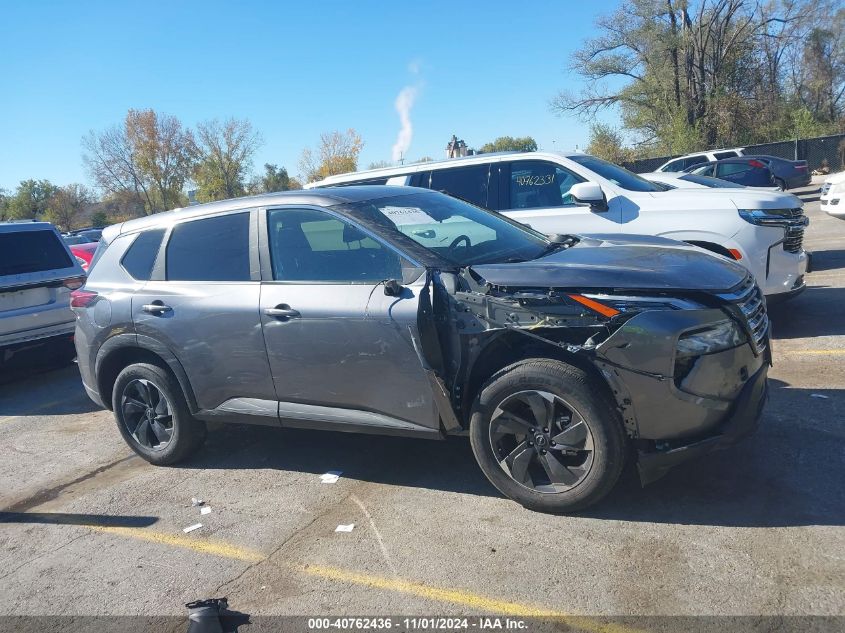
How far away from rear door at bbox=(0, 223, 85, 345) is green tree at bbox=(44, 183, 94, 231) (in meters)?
66.2

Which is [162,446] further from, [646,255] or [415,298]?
[646,255]

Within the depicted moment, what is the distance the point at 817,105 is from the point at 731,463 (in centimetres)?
6126

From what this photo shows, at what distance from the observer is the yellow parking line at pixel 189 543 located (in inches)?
152

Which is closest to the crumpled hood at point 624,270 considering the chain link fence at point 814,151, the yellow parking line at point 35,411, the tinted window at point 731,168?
the yellow parking line at point 35,411

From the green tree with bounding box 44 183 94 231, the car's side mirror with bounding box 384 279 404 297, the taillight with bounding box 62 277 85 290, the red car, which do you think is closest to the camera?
the car's side mirror with bounding box 384 279 404 297

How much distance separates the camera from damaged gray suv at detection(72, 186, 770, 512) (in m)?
3.53

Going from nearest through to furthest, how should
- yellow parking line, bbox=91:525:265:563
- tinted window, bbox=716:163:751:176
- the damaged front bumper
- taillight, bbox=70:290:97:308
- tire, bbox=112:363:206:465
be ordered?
the damaged front bumper, yellow parking line, bbox=91:525:265:563, tire, bbox=112:363:206:465, taillight, bbox=70:290:97:308, tinted window, bbox=716:163:751:176

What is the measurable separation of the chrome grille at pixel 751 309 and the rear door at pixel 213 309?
2824 millimetres

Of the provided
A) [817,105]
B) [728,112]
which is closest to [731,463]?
[728,112]

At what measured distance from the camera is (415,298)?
3971mm

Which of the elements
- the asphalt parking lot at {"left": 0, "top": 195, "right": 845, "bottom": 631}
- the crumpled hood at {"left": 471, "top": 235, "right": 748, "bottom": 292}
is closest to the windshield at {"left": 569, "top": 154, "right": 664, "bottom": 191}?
the asphalt parking lot at {"left": 0, "top": 195, "right": 845, "bottom": 631}

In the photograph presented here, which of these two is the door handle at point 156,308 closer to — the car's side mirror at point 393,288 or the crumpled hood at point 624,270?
the car's side mirror at point 393,288

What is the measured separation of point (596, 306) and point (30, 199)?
8143cm

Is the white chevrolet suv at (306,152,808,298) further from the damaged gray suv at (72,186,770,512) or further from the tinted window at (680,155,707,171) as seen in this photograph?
the tinted window at (680,155,707,171)
